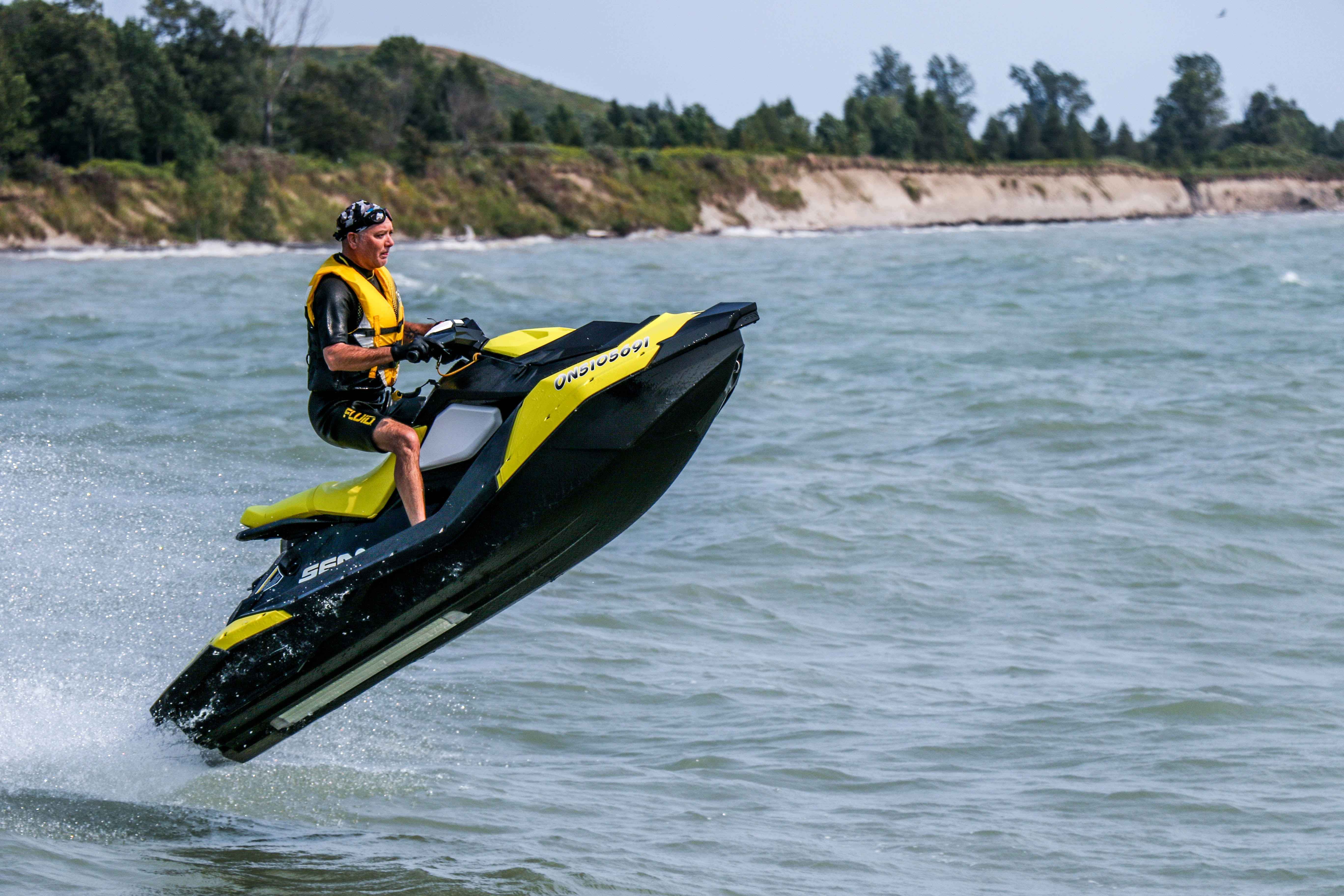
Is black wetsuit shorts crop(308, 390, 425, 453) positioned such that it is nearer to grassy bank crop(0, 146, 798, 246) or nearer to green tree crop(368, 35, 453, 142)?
grassy bank crop(0, 146, 798, 246)

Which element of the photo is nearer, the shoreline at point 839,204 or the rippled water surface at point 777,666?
the rippled water surface at point 777,666

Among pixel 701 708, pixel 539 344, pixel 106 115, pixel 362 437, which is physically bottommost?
pixel 701 708

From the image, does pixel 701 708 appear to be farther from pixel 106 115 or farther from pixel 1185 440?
pixel 106 115

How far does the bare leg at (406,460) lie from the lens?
4.39m

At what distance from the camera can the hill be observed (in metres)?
144

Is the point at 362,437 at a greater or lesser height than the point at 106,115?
lesser

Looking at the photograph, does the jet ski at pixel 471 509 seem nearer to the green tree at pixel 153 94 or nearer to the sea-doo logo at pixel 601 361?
the sea-doo logo at pixel 601 361

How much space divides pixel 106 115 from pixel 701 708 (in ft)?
157

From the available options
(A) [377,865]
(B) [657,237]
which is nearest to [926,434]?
(A) [377,865]

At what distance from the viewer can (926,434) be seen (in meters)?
12.5

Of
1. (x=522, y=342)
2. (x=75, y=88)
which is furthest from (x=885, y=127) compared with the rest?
(x=522, y=342)

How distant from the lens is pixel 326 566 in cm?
458

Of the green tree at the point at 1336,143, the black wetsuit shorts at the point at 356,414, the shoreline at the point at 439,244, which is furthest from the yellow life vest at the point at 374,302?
the green tree at the point at 1336,143

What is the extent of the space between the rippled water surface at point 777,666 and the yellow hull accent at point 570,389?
135cm
